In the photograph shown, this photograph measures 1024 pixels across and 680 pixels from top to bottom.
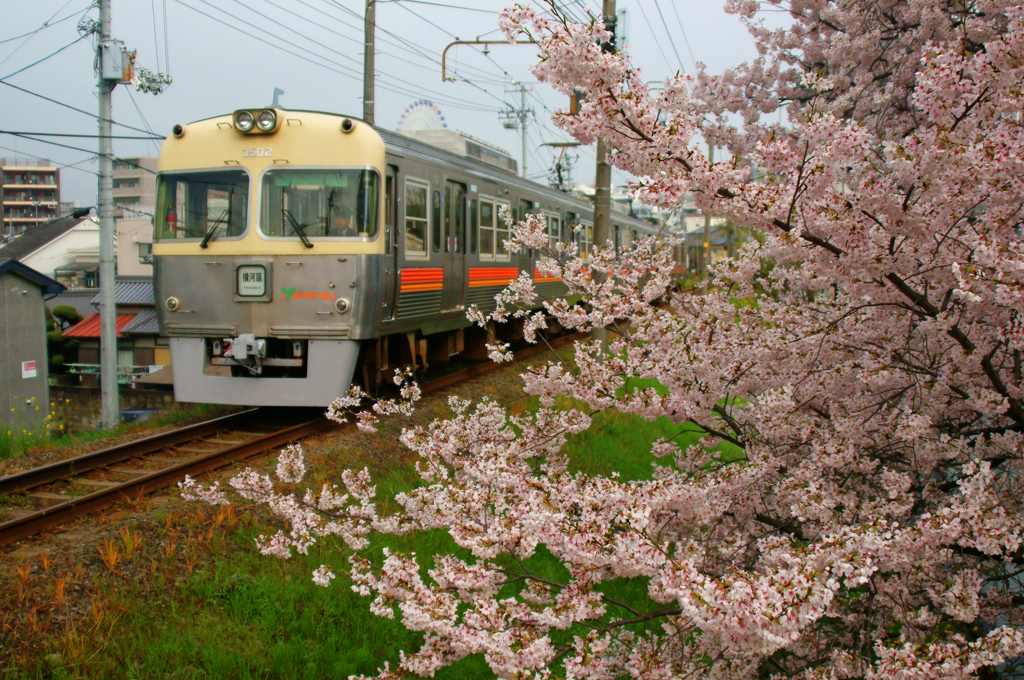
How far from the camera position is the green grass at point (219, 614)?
3385 mm

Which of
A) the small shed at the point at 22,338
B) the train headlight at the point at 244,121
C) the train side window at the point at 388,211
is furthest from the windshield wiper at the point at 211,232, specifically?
the small shed at the point at 22,338

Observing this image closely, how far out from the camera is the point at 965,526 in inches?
97.2

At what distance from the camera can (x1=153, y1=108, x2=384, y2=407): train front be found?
724 cm

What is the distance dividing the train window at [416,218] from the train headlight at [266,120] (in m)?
1.45

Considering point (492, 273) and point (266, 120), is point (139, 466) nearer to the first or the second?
point (266, 120)

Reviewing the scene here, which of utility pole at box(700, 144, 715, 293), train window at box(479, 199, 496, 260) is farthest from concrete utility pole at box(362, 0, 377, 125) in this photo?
utility pole at box(700, 144, 715, 293)

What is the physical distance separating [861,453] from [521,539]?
158 cm

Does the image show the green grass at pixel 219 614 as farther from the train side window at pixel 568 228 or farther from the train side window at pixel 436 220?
the train side window at pixel 568 228

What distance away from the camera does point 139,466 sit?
6148 mm

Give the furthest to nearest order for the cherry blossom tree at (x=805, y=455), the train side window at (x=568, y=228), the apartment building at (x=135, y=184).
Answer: the apartment building at (x=135, y=184)
the train side window at (x=568, y=228)
the cherry blossom tree at (x=805, y=455)

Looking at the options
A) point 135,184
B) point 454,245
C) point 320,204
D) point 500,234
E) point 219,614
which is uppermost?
point 135,184

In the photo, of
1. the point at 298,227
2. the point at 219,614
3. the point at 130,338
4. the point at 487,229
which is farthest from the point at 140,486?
the point at 130,338

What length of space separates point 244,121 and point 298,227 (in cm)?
116

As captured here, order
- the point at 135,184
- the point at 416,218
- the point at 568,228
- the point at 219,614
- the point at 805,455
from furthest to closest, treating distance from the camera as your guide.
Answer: the point at 135,184 < the point at 568,228 < the point at 416,218 < the point at 219,614 < the point at 805,455
